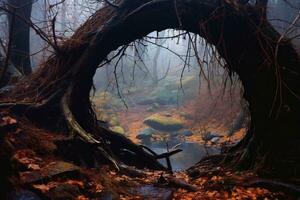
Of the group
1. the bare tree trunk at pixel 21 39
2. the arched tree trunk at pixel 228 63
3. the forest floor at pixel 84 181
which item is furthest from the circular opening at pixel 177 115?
the forest floor at pixel 84 181

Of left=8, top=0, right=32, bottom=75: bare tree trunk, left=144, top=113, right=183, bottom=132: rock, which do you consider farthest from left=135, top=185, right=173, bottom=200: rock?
left=144, top=113, right=183, bottom=132: rock

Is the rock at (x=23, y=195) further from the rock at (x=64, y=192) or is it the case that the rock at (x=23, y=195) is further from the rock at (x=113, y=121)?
the rock at (x=113, y=121)

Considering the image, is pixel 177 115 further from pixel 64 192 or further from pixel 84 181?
pixel 64 192

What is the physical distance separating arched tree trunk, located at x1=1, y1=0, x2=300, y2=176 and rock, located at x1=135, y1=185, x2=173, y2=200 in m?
1.32

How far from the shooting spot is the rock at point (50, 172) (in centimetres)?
487

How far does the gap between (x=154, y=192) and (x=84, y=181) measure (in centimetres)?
109

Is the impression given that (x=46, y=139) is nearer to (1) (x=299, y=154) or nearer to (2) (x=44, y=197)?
(2) (x=44, y=197)

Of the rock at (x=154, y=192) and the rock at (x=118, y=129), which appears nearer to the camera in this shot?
the rock at (x=154, y=192)

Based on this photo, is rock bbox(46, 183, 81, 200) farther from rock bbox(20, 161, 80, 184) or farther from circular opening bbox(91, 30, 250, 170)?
circular opening bbox(91, 30, 250, 170)

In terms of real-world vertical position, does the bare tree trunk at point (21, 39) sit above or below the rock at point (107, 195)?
above

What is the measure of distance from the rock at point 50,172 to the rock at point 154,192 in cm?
105

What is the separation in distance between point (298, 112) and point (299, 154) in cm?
72

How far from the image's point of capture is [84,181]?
5.51 metres

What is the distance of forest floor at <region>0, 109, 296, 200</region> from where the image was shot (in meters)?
4.88
